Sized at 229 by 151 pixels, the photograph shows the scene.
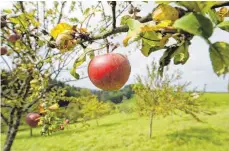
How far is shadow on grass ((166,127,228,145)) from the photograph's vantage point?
17.5 metres

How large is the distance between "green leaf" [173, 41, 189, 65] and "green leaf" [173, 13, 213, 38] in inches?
7.8

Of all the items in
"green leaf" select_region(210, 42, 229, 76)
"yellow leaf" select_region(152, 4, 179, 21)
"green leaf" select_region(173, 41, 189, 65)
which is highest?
"yellow leaf" select_region(152, 4, 179, 21)

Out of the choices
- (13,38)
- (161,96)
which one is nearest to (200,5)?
(13,38)

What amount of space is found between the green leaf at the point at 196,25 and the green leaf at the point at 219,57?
0.09 m

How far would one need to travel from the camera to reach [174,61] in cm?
73

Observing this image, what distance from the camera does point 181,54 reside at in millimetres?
676

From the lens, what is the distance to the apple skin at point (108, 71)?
3.02 feet

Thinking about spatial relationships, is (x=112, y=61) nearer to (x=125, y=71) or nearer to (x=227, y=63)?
(x=125, y=71)

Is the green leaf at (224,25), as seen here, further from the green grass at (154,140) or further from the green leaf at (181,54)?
the green grass at (154,140)

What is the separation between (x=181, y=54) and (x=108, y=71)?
0.30 meters

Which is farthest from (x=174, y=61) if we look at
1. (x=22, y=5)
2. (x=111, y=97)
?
(x=111, y=97)

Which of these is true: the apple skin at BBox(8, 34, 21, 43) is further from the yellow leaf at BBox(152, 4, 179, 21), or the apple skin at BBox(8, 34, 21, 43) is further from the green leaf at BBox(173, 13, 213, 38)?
the green leaf at BBox(173, 13, 213, 38)

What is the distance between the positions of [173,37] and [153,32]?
0.04 meters

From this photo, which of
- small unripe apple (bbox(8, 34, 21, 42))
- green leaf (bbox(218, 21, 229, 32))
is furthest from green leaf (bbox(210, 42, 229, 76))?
small unripe apple (bbox(8, 34, 21, 42))
